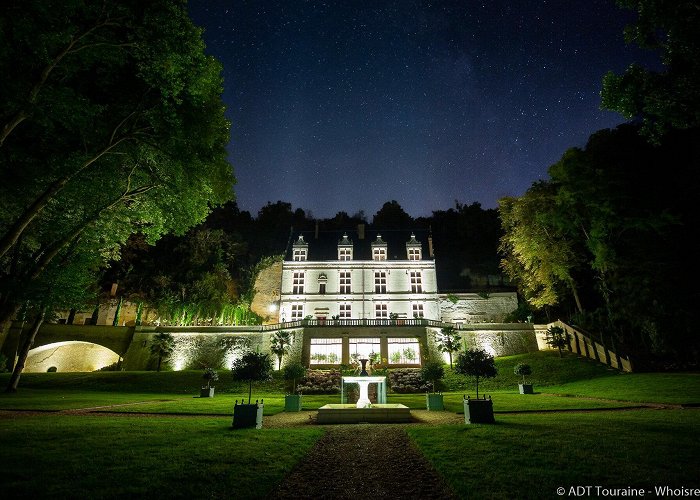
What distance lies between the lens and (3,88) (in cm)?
999

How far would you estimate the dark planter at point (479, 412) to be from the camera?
11.5m

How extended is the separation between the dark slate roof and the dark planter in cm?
3243

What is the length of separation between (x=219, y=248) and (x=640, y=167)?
148 ft

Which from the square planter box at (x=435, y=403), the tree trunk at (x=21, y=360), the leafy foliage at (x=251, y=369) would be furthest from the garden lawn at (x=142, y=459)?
the tree trunk at (x=21, y=360)

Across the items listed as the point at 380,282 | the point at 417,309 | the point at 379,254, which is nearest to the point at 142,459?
the point at 417,309

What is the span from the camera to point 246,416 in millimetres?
10906

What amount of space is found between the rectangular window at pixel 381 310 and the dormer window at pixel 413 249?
6.82m

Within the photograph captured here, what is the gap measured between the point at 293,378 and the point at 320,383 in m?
3.98

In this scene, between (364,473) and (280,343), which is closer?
(364,473)

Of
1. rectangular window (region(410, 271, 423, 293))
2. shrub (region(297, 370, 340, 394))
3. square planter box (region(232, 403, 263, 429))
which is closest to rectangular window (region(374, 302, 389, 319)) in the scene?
rectangular window (region(410, 271, 423, 293))

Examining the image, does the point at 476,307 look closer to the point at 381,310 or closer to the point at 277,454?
the point at 381,310

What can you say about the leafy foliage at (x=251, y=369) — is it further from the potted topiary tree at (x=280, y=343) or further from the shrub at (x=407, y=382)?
the potted topiary tree at (x=280, y=343)

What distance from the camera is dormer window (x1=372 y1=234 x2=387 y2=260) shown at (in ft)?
144

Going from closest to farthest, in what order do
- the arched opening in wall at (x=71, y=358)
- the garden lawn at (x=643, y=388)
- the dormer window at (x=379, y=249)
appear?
1. the garden lawn at (x=643, y=388)
2. the arched opening in wall at (x=71, y=358)
3. the dormer window at (x=379, y=249)
